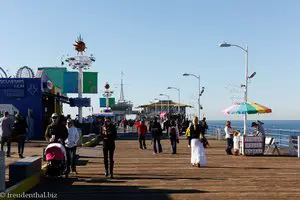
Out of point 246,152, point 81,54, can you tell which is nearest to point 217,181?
point 246,152

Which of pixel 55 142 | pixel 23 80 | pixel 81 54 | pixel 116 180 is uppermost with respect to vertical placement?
pixel 81 54

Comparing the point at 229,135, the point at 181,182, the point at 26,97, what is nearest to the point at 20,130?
the point at 181,182

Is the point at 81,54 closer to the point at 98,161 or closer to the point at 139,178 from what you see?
the point at 98,161

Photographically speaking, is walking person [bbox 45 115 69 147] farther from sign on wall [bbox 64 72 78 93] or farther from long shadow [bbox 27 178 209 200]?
sign on wall [bbox 64 72 78 93]

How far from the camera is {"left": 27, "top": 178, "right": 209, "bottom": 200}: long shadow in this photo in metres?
10.3

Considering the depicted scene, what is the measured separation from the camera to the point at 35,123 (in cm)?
3634

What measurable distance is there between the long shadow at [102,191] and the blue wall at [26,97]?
81.8 ft

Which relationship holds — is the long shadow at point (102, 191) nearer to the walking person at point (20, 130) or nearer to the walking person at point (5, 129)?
the walking person at point (20, 130)

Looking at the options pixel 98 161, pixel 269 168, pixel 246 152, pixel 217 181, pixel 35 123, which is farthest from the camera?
pixel 35 123

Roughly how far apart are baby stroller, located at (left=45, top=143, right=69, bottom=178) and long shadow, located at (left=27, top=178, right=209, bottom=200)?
0.60 metres

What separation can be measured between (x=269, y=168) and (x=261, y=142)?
5.60m

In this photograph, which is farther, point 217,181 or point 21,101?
point 21,101

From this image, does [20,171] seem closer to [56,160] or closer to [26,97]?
[56,160]

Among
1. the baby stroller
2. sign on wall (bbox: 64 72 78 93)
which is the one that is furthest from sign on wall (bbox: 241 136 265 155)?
sign on wall (bbox: 64 72 78 93)
